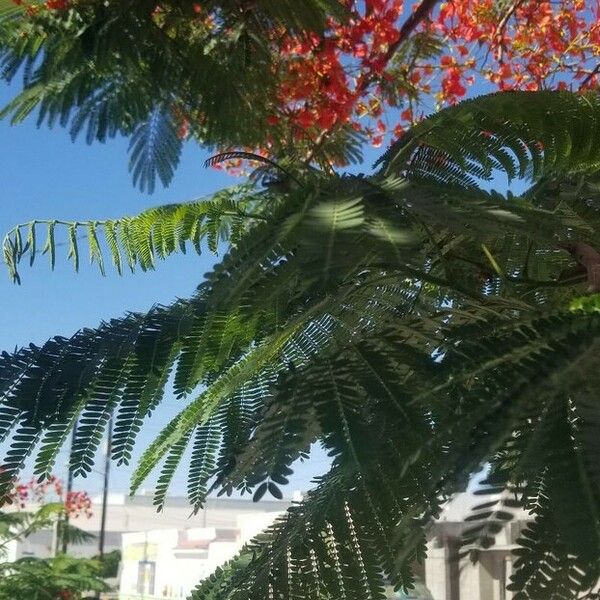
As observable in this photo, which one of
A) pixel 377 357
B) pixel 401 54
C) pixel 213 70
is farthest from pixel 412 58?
pixel 377 357

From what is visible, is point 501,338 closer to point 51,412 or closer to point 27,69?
point 51,412

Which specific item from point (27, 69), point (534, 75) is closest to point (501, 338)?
point (27, 69)

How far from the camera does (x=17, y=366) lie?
2.75 ft

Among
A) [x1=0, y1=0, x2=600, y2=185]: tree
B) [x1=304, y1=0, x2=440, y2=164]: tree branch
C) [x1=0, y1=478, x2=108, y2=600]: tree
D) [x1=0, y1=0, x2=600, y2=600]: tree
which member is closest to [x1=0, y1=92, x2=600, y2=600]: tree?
[x1=0, y1=0, x2=600, y2=600]: tree

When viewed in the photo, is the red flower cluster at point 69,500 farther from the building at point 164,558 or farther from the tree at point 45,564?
the building at point 164,558

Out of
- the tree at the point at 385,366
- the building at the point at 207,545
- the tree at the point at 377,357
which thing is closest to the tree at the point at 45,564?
the building at the point at 207,545

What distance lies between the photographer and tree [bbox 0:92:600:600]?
0.56 metres

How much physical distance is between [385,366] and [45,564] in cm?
397

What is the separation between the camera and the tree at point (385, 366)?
562 millimetres

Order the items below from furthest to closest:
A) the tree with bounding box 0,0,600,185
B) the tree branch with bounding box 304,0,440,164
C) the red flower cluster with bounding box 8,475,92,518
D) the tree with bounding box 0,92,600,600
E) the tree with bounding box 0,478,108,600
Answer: the red flower cluster with bounding box 8,475,92,518
the tree with bounding box 0,478,108,600
the tree branch with bounding box 304,0,440,164
the tree with bounding box 0,0,600,185
the tree with bounding box 0,92,600,600

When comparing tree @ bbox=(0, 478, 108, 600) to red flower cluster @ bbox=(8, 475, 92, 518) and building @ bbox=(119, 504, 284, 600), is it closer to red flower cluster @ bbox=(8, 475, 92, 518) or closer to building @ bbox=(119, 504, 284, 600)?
red flower cluster @ bbox=(8, 475, 92, 518)

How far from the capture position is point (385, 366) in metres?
0.75

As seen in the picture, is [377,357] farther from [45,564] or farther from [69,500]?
[69,500]

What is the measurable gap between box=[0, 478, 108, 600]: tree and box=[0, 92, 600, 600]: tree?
3.17m
